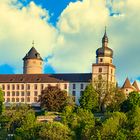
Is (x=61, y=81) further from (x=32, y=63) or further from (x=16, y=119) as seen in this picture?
(x=16, y=119)

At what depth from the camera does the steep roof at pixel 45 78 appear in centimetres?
11481

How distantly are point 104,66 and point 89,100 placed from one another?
588 inches

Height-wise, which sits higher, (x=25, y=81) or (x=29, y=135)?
(x=25, y=81)

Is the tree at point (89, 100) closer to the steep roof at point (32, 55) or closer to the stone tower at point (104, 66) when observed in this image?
the stone tower at point (104, 66)

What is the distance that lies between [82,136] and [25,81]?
130ft

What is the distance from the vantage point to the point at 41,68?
12562 cm

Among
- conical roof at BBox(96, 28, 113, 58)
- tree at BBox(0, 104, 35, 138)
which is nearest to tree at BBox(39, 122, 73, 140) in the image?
tree at BBox(0, 104, 35, 138)

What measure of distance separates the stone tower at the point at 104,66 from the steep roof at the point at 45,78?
1.94 metres

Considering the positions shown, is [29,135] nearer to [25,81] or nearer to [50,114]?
[50,114]

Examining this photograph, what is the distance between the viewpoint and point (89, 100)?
327 ft

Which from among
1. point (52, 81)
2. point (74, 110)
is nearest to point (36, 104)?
point (52, 81)

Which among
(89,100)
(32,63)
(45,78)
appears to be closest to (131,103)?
(89,100)

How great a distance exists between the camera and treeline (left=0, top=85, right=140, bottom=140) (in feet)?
257

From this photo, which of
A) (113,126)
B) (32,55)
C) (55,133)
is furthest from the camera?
(32,55)
